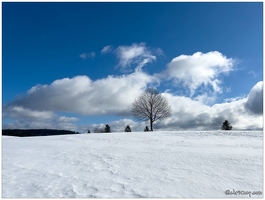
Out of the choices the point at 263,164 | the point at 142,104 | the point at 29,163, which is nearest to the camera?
the point at 263,164

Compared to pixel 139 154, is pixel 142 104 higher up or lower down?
higher up

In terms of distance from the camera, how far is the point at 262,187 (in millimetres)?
5668

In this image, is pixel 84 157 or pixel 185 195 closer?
pixel 185 195

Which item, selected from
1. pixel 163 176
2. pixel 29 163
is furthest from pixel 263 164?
pixel 29 163

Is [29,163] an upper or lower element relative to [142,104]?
lower

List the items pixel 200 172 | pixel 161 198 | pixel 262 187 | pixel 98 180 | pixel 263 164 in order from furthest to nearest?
pixel 263 164
pixel 200 172
pixel 98 180
pixel 262 187
pixel 161 198

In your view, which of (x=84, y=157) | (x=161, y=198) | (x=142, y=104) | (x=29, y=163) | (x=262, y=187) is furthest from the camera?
(x=142, y=104)

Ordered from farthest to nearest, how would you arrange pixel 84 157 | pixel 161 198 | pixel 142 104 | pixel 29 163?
pixel 142 104 → pixel 84 157 → pixel 29 163 → pixel 161 198

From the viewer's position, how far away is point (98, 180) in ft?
20.6

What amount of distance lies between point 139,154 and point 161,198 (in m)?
4.19

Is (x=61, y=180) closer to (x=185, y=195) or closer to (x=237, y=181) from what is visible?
(x=185, y=195)

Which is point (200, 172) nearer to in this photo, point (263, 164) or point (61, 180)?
point (263, 164)

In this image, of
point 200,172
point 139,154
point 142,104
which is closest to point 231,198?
point 200,172

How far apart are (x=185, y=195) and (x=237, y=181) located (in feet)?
5.88
